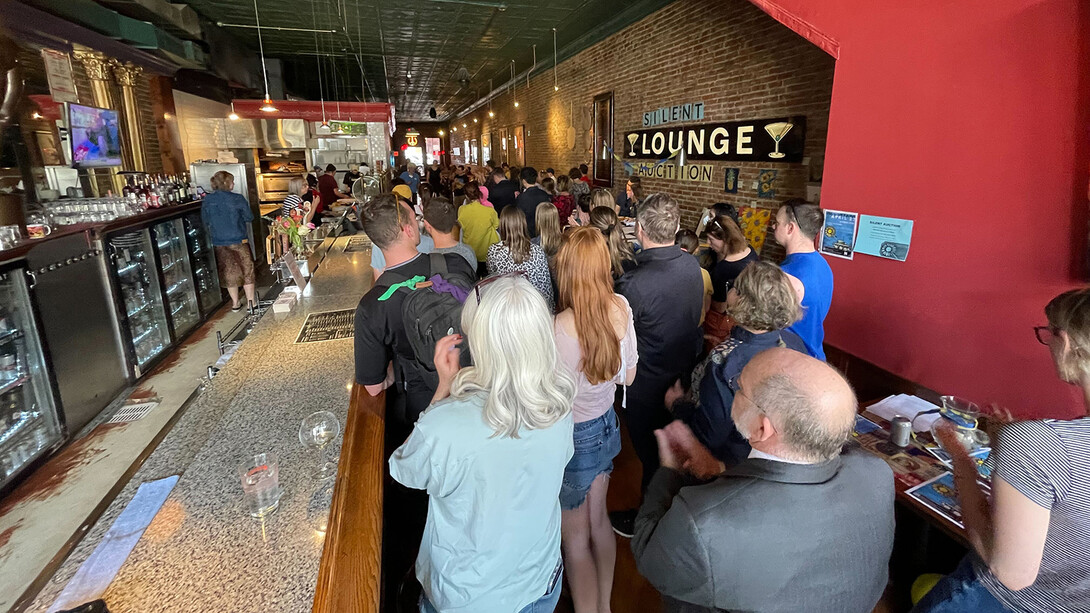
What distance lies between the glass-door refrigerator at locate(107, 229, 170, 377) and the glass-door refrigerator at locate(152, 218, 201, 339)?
0.39ft

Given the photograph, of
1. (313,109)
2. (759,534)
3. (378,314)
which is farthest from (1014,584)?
(313,109)

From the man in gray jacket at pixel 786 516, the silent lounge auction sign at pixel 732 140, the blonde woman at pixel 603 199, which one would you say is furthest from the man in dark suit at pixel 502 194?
the man in gray jacket at pixel 786 516

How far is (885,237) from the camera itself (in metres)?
2.87

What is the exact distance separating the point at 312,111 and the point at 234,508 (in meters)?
9.48

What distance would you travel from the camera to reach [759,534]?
3.55ft

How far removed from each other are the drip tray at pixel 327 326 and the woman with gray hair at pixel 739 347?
6.25ft

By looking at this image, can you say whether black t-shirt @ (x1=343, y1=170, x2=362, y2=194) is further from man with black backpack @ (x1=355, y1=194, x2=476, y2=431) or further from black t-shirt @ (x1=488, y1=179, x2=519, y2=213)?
man with black backpack @ (x1=355, y1=194, x2=476, y2=431)

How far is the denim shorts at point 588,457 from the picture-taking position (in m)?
2.13

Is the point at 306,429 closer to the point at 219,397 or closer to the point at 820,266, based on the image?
the point at 219,397

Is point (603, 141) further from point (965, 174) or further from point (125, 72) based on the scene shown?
point (125, 72)

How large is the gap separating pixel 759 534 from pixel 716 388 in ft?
2.75

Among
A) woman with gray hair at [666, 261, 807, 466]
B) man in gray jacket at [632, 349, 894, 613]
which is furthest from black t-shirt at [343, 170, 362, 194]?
man in gray jacket at [632, 349, 894, 613]

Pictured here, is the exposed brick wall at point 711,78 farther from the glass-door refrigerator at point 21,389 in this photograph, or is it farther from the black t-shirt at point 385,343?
the glass-door refrigerator at point 21,389

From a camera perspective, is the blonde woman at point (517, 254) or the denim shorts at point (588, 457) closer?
the denim shorts at point (588, 457)
